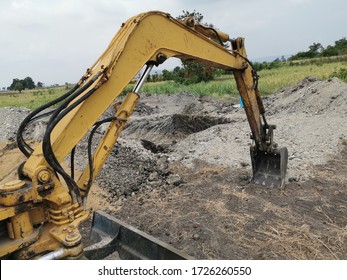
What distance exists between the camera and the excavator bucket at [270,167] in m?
5.19

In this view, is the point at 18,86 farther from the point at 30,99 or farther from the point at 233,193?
the point at 233,193

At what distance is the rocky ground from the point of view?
387cm

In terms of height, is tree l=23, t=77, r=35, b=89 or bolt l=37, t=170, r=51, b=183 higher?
tree l=23, t=77, r=35, b=89

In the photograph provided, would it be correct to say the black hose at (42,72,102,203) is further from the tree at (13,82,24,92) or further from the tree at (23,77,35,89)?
the tree at (23,77,35,89)

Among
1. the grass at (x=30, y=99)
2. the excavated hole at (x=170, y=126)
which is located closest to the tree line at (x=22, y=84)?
the grass at (x=30, y=99)

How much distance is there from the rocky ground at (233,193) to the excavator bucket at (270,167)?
0.51 ft

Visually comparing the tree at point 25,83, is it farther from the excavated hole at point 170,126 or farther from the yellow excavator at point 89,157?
the yellow excavator at point 89,157

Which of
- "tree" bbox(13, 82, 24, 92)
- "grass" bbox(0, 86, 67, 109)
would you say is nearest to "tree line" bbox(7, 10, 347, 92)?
"tree" bbox(13, 82, 24, 92)

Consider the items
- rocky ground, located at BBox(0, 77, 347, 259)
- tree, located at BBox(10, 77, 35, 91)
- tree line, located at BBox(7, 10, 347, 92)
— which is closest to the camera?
rocky ground, located at BBox(0, 77, 347, 259)

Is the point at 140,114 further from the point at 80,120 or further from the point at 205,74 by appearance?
the point at 205,74

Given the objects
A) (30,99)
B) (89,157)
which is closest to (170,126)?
(89,157)

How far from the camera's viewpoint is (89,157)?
8.99 feet

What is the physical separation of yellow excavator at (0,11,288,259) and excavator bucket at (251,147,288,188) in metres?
2.16

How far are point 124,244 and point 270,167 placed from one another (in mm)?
3013
